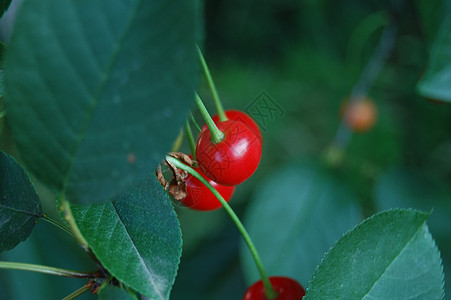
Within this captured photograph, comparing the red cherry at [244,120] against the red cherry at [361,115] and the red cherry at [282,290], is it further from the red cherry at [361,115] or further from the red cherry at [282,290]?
the red cherry at [361,115]

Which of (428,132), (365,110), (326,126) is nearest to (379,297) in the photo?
(365,110)

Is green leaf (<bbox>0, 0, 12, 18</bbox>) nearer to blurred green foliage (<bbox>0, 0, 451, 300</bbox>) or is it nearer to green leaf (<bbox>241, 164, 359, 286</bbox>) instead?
green leaf (<bbox>241, 164, 359, 286</bbox>)

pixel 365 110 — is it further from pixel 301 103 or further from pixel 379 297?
pixel 379 297

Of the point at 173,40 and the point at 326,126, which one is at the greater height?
the point at 173,40

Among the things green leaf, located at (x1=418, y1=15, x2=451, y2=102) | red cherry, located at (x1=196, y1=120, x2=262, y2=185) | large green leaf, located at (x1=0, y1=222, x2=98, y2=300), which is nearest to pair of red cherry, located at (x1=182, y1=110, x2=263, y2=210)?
red cherry, located at (x1=196, y1=120, x2=262, y2=185)

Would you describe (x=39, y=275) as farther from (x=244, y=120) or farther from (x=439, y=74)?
(x=439, y=74)

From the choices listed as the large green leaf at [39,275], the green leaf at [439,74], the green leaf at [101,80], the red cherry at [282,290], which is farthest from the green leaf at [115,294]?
the large green leaf at [39,275]
